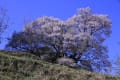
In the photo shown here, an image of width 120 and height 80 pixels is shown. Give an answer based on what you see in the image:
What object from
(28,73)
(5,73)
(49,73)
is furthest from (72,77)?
(5,73)

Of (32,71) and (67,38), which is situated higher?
(67,38)

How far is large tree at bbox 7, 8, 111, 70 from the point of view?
24141mm

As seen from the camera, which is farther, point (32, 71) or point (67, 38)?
point (67, 38)

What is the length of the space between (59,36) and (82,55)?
2.18m

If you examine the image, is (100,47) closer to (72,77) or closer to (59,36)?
(59,36)

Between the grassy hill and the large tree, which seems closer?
the grassy hill

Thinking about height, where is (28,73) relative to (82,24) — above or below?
below

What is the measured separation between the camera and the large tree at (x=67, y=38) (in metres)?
24.1

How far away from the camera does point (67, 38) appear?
24.1 meters

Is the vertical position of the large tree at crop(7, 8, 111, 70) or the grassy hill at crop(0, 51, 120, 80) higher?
the large tree at crop(7, 8, 111, 70)

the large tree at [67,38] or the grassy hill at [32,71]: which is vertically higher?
the large tree at [67,38]

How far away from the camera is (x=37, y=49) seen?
24.1 meters

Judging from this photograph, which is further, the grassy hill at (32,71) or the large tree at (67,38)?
the large tree at (67,38)

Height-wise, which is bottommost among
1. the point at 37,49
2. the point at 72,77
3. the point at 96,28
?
the point at 72,77
